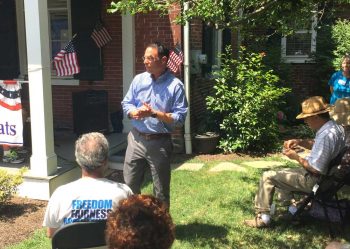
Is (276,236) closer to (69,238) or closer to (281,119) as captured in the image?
(69,238)

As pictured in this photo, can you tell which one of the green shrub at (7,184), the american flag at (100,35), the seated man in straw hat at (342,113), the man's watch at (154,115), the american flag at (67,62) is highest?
the american flag at (100,35)

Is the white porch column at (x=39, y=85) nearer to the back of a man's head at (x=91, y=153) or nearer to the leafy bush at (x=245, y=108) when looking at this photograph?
the back of a man's head at (x=91, y=153)

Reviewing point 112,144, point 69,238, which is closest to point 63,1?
point 112,144

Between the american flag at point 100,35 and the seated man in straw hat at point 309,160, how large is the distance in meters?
4.45

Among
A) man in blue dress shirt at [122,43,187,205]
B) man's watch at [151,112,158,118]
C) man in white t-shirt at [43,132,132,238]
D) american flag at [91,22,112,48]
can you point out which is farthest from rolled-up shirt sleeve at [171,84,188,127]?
american flag at [91,22,112,48]

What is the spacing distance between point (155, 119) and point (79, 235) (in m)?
1.76

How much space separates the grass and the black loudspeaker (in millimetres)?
2305

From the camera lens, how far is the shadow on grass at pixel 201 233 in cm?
428

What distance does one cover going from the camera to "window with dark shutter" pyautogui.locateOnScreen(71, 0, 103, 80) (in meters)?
7.96

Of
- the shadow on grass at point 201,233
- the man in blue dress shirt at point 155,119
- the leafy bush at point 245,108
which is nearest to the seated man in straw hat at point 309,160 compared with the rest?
the shadow on grass at point 201,233

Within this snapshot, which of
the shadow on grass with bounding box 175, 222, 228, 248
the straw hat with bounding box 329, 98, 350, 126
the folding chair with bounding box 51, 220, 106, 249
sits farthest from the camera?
the straw hat with bounding box 329, 98, 350, 126

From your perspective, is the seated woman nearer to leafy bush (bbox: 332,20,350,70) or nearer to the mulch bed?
the mulch bed

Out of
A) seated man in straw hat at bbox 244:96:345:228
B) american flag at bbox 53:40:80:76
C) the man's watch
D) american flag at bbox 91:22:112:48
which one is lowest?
seated man in straw hat at bbox 244:96:345:228

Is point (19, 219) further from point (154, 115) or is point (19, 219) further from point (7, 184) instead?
point (154, 115)
